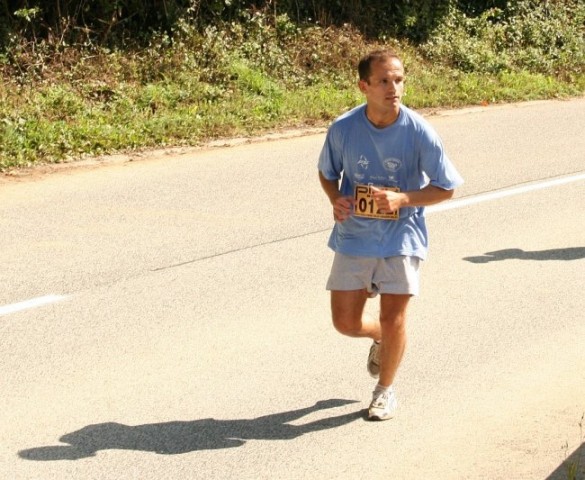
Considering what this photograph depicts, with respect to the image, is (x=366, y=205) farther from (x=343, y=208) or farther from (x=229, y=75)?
(x=229, y=75)

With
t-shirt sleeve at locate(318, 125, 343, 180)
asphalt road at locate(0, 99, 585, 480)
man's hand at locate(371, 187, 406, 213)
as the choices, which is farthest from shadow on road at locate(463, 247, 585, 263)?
man's hand at locate(371, 187, 406, 213)

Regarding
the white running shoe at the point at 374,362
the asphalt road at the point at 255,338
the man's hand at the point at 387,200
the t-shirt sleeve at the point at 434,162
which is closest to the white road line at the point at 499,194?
the asphalt road at the point at 255,338

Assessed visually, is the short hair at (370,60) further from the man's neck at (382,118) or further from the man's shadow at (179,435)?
the man's shadow at (179,435)

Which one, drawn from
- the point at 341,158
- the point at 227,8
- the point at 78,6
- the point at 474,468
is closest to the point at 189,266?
the point at 341,158

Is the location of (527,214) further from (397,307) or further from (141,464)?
(141,464)

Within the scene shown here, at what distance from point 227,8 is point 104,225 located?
923cm

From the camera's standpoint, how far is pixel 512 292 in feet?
28.8

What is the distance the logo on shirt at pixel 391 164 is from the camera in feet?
19.6

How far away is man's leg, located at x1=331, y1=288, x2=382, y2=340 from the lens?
620 cm

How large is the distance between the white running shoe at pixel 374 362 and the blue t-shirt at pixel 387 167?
637 mm

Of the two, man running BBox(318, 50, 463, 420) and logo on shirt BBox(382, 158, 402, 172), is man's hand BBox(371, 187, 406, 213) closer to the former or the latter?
man running BBox(318, 50, 463, 420)

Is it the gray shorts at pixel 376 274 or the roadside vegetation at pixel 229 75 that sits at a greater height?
the gray shorts at pixel 376 274

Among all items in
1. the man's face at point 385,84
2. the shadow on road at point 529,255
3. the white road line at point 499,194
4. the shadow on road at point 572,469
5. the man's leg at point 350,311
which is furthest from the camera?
the white road line at point 499,194

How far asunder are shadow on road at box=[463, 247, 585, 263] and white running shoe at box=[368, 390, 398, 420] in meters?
3.39
